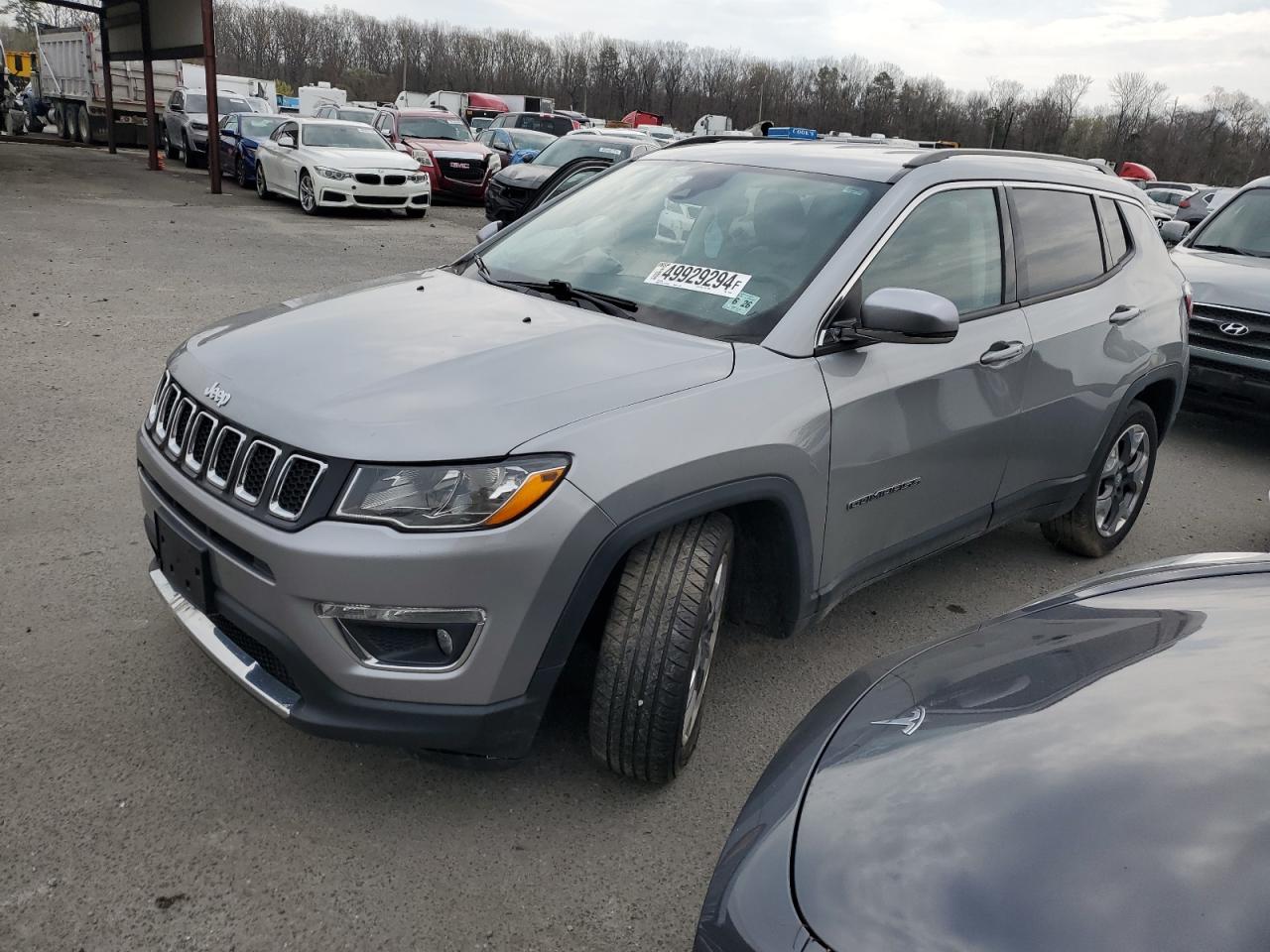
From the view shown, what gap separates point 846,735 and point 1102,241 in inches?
126

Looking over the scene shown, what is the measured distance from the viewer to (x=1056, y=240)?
3.96 metres

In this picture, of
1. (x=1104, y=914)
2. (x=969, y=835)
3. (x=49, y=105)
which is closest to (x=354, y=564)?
(x=969, y=835)

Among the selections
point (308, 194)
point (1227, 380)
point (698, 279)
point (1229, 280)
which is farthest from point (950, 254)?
point (308, 194)

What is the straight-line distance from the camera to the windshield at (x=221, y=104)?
23616 mm

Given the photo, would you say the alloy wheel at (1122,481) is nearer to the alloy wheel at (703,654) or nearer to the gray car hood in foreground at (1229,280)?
the alloy wheel at (703,654)

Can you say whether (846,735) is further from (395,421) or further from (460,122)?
(460,122)

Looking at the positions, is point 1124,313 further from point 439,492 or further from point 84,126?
point 84,126

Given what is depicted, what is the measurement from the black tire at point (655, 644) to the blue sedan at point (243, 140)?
18677mm

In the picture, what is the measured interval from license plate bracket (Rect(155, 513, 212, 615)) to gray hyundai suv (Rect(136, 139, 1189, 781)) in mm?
11

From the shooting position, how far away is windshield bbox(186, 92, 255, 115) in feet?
77.5

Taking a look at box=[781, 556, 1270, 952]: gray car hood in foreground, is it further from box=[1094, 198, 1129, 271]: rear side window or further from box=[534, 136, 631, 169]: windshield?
box=[534, 136, 631, 169]: windshield

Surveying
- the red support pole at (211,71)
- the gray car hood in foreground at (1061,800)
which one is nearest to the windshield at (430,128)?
the red support pole at (211,71)

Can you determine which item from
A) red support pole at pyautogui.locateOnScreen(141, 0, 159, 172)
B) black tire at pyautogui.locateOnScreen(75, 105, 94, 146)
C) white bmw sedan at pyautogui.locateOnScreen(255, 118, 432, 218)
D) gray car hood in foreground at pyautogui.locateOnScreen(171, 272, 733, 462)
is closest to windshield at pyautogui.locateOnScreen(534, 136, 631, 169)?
white bmw sedan at pyautogui.locateOnScreen(255, 118, 432, 218)

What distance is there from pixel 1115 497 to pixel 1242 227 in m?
4.40
